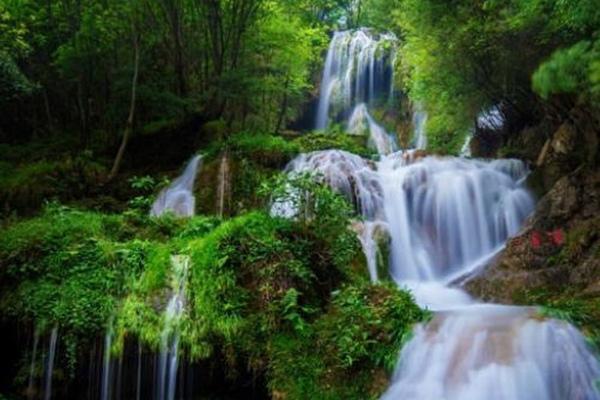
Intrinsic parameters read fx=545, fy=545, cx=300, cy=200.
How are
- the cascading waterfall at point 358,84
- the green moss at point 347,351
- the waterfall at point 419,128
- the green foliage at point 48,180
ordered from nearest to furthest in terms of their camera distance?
the green moss at point 347,351 → the green foliage at point 48,180 → the waterfall at point 419,128 → the cascading waterfall at point 358,84

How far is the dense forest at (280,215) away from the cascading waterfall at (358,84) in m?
2.50

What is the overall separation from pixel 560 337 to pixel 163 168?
1008 centimetres

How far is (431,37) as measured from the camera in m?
11.5

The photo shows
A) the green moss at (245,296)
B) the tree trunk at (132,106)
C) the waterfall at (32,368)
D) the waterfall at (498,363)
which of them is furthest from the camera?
the tree trunk at (132,106)

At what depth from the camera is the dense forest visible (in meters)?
5.64

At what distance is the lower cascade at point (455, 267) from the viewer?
16.7 feet

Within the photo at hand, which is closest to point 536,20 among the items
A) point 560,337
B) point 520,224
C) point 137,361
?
point 520,224

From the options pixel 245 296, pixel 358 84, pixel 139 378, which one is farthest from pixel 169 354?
pixel 358 84

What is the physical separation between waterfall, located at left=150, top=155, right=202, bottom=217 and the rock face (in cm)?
565

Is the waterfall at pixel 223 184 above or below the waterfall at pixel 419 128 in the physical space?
below

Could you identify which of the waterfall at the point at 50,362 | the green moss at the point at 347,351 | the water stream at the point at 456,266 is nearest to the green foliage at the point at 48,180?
the water stream at the point at 456,266

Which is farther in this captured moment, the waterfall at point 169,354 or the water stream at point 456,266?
the waterfall at point 169,354

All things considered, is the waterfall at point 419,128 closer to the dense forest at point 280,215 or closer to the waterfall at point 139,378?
the dense forest at point 280,215

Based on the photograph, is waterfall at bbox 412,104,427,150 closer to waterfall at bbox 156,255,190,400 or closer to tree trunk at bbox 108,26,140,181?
tree trunk at bbox 108,26,140,181
